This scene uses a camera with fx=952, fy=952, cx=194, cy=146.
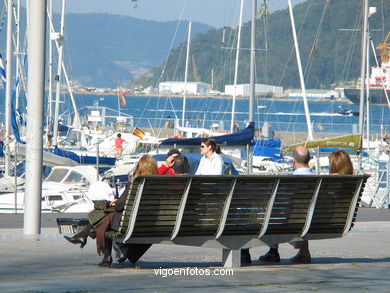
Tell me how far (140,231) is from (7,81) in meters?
19.9

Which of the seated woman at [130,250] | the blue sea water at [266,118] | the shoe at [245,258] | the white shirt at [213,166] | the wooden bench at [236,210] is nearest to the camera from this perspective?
the wooden bench at [236,210]

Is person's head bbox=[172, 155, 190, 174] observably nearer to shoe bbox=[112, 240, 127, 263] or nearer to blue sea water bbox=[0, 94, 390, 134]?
shoe bbox=[112, 240, 127, 263]

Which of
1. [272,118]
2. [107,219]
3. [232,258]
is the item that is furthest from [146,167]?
[272,118]

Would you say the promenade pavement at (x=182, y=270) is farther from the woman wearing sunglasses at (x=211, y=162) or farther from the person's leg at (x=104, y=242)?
the woman wearing sunglasses at (x=211, y=162)

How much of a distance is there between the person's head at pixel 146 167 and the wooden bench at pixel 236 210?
15.9 inches

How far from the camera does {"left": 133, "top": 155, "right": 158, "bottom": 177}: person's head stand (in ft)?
28.2

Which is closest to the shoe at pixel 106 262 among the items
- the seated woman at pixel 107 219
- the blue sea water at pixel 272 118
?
the seated woman at pixel 107 219

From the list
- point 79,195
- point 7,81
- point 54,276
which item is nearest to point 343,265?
point 54,276

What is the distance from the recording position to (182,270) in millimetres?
8680

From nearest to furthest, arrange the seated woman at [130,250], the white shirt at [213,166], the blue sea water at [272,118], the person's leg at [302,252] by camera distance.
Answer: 1. the seated woman at [130,250]
2. the person's leg at [302,252]
3. the white shirt at [213,166]
4. the blue sea water at [272,118]

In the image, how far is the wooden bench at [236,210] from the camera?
8.26 m

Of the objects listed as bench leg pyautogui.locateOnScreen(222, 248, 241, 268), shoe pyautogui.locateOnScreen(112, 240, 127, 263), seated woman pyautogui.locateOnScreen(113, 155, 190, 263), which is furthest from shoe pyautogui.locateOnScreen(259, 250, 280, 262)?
shoe pyautogui.locateOnScreen(112, 240, 127, 263)

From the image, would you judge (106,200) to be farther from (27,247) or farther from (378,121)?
(378,121)

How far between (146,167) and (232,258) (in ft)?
4.03
